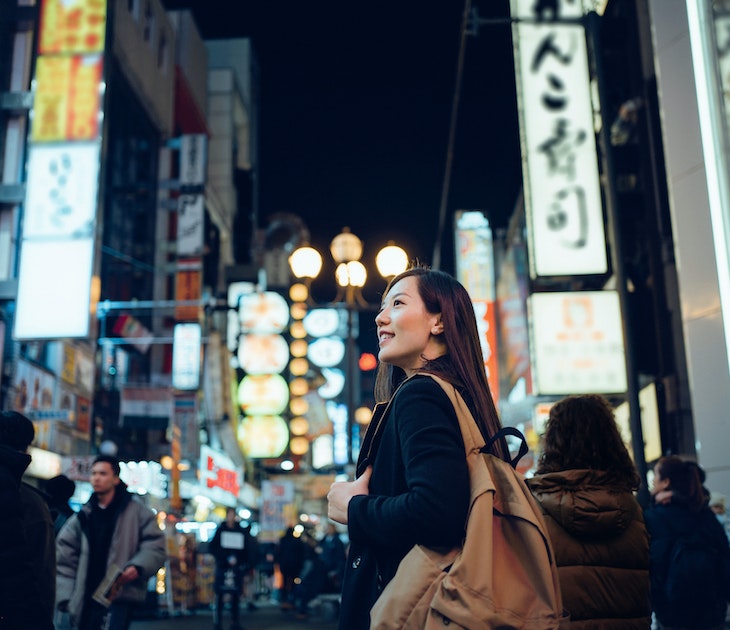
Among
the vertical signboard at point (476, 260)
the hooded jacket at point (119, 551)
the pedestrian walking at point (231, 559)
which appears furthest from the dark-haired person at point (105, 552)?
the vertical signboard at point (476, 260)

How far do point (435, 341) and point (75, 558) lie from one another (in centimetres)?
490

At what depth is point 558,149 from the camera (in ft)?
49.2

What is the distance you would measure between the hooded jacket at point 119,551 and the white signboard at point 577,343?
9.20 metres

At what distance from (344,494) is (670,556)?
132 inches

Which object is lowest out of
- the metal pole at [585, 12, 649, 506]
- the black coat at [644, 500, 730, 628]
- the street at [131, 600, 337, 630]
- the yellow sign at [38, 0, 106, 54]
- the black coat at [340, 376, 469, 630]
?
the street at [131, 600, 337, 630]

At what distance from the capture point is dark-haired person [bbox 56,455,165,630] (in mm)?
6832

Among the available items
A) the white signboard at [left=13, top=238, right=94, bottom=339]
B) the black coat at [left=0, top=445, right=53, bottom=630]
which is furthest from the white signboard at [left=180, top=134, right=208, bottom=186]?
the black coat at [left=0, top=445, right=53, bottom=630]

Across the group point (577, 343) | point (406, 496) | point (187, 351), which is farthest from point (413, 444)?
point (187, 351)

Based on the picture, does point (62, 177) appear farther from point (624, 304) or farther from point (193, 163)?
point (193, 163)

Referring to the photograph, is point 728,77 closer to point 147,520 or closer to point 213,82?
point 147,520

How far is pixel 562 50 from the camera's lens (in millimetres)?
15258

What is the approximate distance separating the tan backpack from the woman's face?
411 mm

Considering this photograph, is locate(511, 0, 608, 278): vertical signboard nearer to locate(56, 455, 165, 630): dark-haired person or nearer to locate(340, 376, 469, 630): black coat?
locate(56, 455, 165, 630): dark-haired person

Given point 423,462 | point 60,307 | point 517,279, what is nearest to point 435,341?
point 423,462
